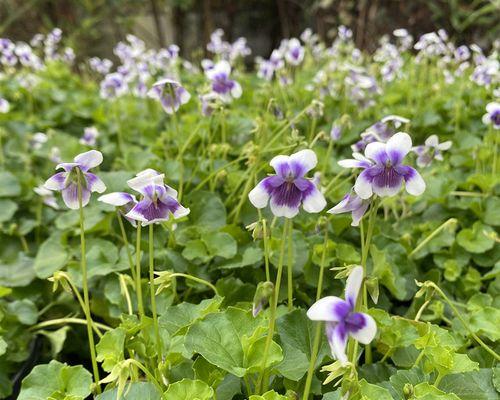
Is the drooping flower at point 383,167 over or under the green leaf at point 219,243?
over

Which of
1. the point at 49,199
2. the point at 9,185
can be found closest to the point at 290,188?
the point at 49,199

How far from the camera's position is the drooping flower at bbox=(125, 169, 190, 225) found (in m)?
0.90

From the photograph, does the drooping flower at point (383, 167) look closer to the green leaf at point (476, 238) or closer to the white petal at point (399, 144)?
the white petal at point (399, 144)

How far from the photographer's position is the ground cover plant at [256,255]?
2.98ft

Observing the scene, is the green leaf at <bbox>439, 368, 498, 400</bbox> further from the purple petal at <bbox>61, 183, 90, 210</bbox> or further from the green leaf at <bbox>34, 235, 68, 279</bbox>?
the green leaf at <bbox>34, 235, 68, 279</bbox>

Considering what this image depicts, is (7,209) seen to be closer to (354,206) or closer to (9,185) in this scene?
(9,185)

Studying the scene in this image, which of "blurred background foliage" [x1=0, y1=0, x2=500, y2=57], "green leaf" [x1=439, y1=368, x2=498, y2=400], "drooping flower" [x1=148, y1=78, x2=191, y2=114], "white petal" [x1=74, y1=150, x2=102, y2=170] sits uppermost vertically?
"blurred background foliage" [x1=0, y1=0, x2=500, y2=57]

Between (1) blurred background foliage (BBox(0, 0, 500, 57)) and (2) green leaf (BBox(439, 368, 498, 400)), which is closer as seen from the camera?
(2) green leaf (BBox(439, 368, 498, 400))

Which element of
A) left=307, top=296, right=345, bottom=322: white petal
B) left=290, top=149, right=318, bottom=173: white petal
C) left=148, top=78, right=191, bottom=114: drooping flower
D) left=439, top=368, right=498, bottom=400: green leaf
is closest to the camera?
left=307, top=296, right=345, bottom=322: white petal

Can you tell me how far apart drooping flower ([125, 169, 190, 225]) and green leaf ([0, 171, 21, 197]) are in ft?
3.92

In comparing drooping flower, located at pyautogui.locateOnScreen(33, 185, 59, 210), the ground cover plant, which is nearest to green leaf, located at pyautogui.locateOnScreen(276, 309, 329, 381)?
the ground cover plant

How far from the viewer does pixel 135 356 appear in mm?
1203

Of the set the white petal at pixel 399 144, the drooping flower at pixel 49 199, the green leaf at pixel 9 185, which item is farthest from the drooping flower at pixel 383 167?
the green leaf at pixel 9 185

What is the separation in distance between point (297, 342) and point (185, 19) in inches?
280
